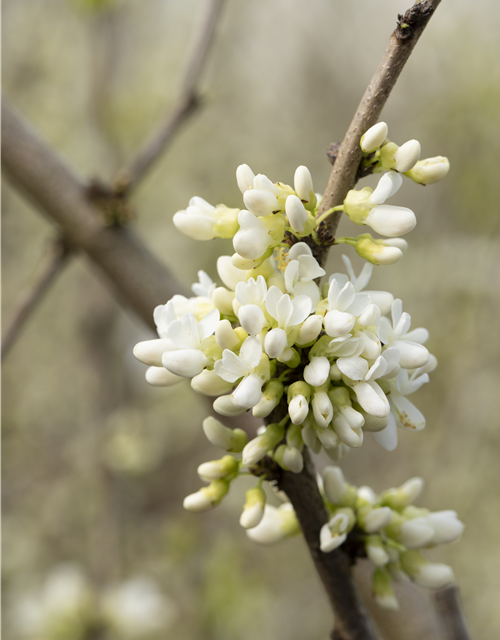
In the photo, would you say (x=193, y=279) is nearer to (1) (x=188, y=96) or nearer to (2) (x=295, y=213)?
(1) (x=188, y=96)

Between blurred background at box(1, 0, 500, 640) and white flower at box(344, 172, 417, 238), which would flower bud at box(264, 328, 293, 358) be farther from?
blurred background at box(1, 0, 500, 640)

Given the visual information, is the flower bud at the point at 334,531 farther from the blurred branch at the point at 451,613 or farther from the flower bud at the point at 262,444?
the blurred branch at the point at 451,613

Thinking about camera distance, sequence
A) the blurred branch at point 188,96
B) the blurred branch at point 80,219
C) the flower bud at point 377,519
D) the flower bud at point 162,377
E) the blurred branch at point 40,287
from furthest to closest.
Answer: the blurred branch at point 188,96 → the blurred branch at point 40,287 → the blurred branch at point 80,219 → the flower bud at point 377,519 → the flower bud at point 162,377

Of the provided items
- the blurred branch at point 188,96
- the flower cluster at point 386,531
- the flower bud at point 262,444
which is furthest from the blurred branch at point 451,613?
the blurred branch at point 188,96

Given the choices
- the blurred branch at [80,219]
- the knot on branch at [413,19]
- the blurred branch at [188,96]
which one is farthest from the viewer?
the blurred branch at [188,96]

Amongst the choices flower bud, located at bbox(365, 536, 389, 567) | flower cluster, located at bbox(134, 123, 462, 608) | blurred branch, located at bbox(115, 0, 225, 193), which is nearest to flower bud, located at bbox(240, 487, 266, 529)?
flower cluster, located at bbox(134, 123, 462, 608)

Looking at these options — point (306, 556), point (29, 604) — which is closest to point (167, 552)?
point (29, 604)

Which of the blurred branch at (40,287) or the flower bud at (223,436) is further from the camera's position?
the blurred branch at (40,287)

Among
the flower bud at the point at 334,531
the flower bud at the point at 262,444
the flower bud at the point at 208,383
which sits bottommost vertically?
the flower bud at the point at 334,531

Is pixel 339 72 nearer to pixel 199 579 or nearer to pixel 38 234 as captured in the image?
pixel 38 234
